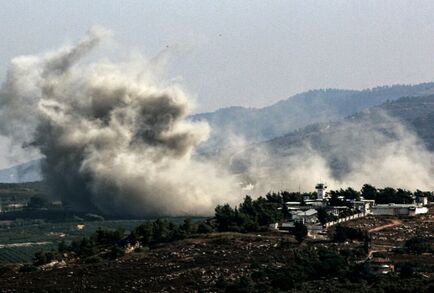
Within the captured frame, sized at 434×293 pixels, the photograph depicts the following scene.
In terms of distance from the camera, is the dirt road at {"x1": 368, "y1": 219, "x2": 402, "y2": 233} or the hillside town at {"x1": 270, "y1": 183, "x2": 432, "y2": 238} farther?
the hillside town at {"x1": 270, "y1": 183, "x2": 432, "y2": 238}

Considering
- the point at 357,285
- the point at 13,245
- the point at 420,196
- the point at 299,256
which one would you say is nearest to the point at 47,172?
the point at 13,245

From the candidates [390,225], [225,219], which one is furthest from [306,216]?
[390,225]

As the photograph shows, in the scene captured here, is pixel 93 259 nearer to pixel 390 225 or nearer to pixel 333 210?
pixel 333 210

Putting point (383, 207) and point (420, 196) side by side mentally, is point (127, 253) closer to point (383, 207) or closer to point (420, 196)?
point (383, 207)

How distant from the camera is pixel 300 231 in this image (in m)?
102

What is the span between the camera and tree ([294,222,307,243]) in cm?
9969

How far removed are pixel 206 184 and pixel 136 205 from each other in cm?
1414

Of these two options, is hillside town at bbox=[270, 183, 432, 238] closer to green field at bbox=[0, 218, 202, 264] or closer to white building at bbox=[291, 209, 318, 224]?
white building at bbox=[291, 209, 318, 224]

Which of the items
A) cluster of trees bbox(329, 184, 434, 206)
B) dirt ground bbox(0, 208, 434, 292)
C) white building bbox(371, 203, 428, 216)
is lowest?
dirt ground bbox(0, 208, 434, 292)

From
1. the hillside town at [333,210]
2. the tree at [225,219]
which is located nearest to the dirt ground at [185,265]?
the tree at [225,219]

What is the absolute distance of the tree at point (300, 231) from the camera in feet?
327

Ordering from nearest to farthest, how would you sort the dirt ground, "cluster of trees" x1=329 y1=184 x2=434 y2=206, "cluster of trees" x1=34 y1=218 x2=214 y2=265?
the dirt ground, "cluster of trees" x1=34 y1=218 x2=214 y2=265, "cluster of trees" x1=329 y1=184 x2=434 y2=206

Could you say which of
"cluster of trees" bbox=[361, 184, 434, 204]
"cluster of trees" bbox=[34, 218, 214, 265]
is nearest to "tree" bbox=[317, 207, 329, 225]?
"cluster of trees" bbox=[34, 218, 214, 265]

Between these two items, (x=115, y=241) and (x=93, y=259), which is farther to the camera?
(x=115, y=241)
